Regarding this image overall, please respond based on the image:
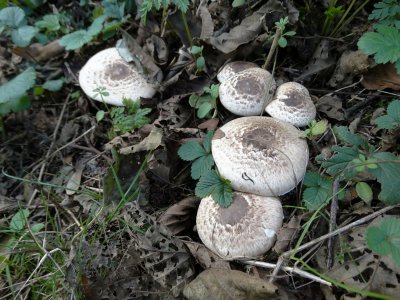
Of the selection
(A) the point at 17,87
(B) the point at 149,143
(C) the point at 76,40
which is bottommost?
(B) the point at 149,143

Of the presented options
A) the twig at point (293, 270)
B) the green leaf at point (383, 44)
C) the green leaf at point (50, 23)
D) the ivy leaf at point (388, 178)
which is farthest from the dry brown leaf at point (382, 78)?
the green leaf at point (50, 23)

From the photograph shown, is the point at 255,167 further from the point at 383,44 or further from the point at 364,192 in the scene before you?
the point at 383,44

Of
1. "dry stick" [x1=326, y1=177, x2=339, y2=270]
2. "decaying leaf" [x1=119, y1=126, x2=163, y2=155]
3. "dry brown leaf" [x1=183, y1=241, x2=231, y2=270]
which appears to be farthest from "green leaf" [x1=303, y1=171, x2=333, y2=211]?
"decaying leaf" [x1=119, y1=126, x2=163, y2=155]

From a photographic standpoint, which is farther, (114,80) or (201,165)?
(114,80)

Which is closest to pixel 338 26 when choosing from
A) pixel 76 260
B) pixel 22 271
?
pixel 76 260

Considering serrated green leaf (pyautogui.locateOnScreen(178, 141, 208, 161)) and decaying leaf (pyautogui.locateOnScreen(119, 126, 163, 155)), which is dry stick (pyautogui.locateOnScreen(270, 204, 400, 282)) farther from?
decaying leaf (pyautogui.locateOnScreen(119, 126, 163, 155))

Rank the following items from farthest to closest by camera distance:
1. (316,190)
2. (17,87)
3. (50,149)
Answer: (50,149)
(17,87)
(316,190)

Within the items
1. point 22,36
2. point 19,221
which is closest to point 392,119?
point 19,221
